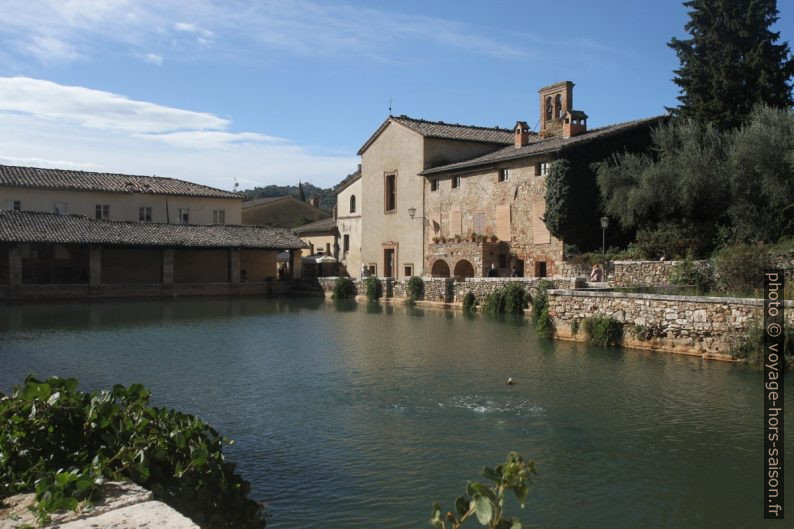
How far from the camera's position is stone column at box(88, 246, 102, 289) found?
35.5 m

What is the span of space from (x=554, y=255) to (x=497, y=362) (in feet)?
53.3

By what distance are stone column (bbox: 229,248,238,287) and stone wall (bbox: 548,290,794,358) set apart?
2542cm

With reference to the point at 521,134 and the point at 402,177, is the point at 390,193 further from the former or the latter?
the point at 521,134

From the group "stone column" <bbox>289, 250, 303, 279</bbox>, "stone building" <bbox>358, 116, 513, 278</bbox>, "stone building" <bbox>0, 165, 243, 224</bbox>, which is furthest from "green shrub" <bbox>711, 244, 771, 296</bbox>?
"stone building" <bbox>0, 165, 243, 224</bbox>

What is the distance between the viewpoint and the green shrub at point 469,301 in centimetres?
2920

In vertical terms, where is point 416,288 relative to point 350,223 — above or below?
below

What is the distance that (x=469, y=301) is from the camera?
96.6 ft

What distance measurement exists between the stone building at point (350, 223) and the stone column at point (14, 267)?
19.2m

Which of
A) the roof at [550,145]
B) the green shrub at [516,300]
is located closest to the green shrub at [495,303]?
the green shrub at [516,300]

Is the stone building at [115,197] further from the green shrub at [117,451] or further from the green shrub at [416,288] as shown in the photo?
the green shrub at [117,451]

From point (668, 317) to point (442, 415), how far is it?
838cm

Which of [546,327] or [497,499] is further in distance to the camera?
[546,327]

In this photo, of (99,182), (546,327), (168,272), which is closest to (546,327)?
(546,327)

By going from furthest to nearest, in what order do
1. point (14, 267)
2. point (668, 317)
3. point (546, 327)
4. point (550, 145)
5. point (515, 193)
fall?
point (14, 267)
point (515, 193)
point (550, 145)
point (546, 327)
point (668, 317)
